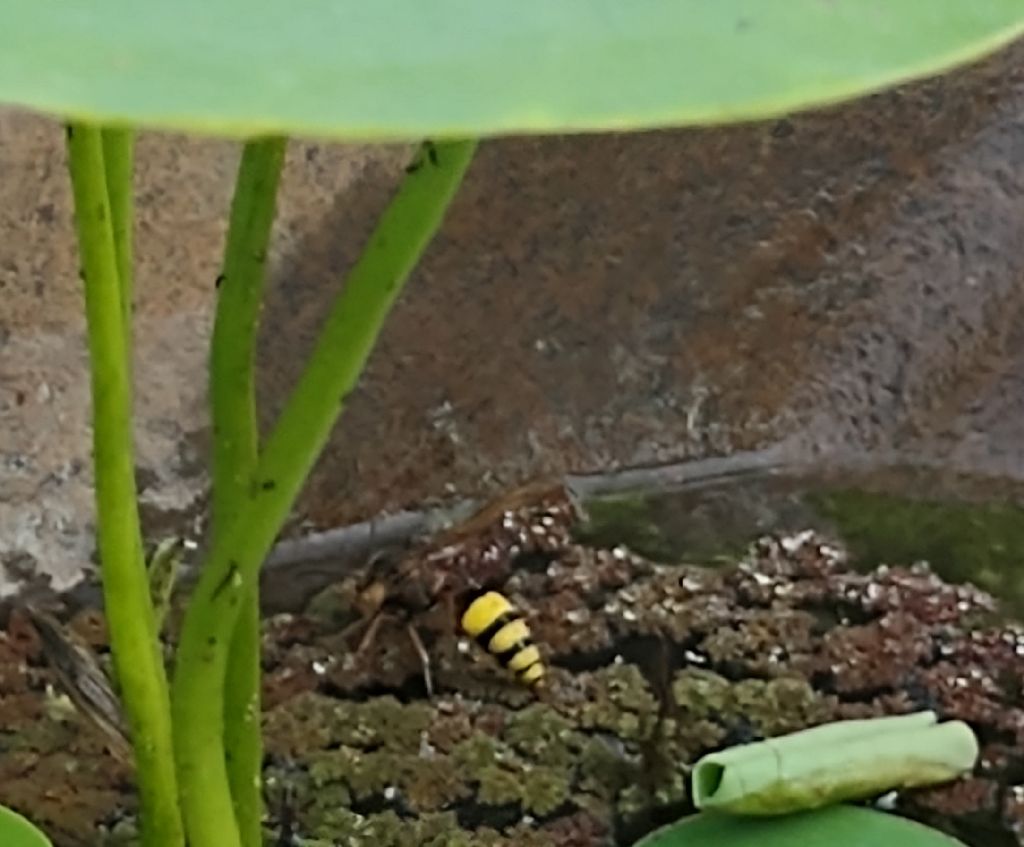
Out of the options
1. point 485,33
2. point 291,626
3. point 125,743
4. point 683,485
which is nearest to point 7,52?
point 485,33

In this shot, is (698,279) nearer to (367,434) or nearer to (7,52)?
(367,434)

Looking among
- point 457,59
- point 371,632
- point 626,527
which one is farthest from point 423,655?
point 457,59

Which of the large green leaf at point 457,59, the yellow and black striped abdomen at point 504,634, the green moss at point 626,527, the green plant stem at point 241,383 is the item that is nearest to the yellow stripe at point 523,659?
the yellow and black striped abdomen at point 504,634

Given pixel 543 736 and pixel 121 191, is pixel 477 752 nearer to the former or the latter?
pixel 543 736

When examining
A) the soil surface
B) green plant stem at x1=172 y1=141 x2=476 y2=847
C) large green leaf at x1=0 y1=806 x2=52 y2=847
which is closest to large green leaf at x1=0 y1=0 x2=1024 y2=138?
green plant stem at x1=172 y1=141 x2=476 y2=847

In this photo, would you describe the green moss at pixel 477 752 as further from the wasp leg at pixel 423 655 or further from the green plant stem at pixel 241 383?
the green plant stem at pixel 241 383

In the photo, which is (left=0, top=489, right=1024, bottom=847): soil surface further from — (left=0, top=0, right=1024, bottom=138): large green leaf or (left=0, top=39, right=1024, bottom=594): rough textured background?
(left=0, top=0, right=1024, bottom=138): large green leaf
